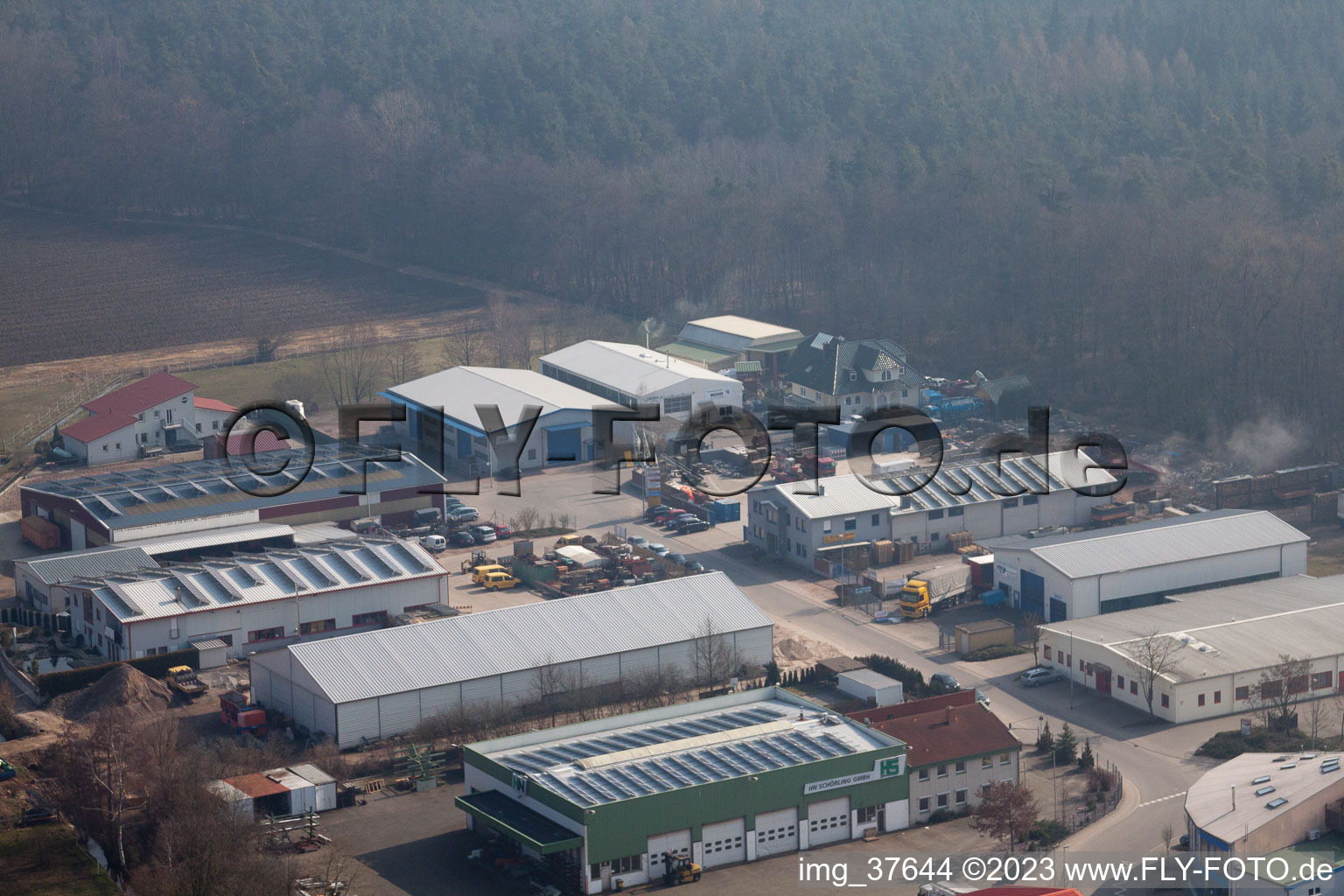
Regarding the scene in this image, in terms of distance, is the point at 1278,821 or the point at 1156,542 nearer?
the point at 1278,821

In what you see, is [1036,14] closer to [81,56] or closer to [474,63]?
[474,63]

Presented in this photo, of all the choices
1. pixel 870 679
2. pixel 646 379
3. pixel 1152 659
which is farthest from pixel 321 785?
pixel 646 379

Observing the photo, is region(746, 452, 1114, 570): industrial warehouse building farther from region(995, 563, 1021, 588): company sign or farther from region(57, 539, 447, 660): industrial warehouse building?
region(57, 539, 447, 660): industrial warehouse building

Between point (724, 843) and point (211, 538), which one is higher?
point (211, 538)

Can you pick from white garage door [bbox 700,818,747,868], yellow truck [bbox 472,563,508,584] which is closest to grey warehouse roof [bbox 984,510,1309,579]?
yellow truck [bbox 472,563,508,584]

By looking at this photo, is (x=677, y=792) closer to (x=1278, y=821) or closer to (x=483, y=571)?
(x=1278, y=821)

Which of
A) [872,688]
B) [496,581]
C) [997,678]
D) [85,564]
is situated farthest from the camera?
[496,581]
